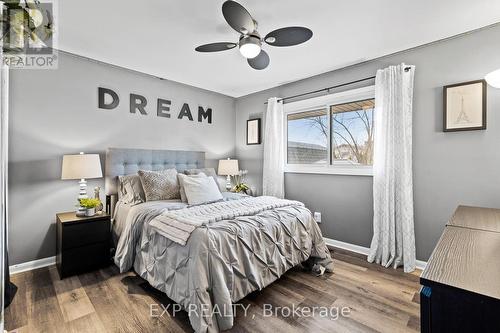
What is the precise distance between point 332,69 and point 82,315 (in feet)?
12.5

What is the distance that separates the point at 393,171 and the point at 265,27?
6.95ft

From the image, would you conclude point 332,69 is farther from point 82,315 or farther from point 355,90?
point 82,315

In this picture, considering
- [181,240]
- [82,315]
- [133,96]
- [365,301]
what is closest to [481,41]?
[365,301]

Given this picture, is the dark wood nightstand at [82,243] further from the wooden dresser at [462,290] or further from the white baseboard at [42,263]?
the wooden dresser at [462,290]

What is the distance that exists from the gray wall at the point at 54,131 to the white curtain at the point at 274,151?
1842mm

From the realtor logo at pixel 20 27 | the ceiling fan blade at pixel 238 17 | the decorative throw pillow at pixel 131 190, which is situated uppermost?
the ceiling fan blade at pixel 238 17

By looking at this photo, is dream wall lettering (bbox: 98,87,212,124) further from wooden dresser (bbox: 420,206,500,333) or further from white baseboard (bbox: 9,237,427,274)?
wooden dresser (bbox: 420,206,500,333)

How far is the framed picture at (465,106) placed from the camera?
2.30 meters

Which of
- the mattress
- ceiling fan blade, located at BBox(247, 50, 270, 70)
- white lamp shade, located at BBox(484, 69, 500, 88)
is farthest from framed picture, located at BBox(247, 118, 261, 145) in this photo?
white lamp shade, located at BBox(484, 69, 500, 88)

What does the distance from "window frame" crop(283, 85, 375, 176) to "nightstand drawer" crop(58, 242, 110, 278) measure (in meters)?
2.78

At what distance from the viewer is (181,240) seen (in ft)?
5.99

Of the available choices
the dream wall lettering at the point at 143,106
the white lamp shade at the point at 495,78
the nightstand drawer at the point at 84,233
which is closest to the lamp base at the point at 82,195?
the nightstand drawer at the point at 84,233

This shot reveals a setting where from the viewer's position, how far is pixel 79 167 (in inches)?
100.0

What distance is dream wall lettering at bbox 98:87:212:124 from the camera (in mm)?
3125
